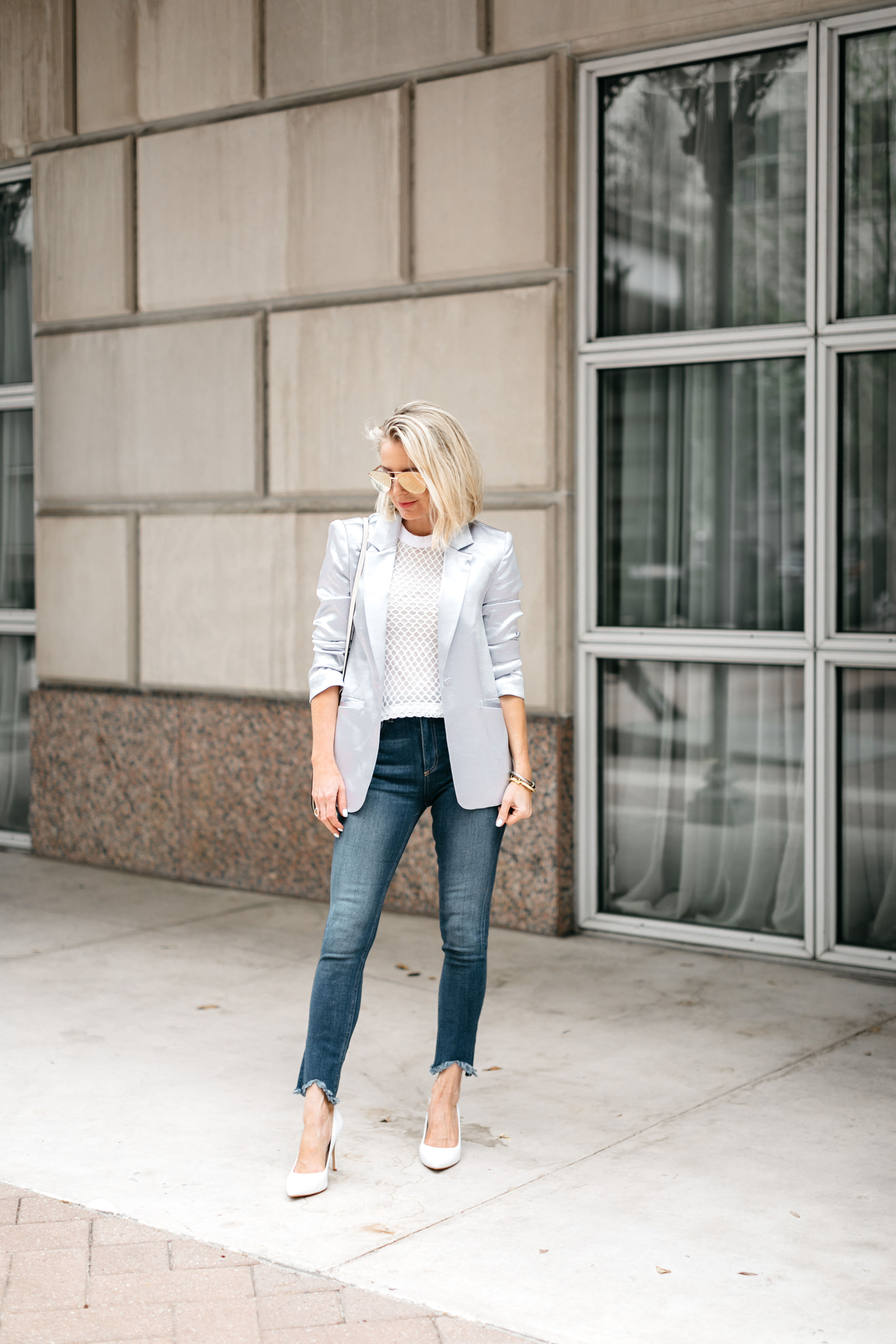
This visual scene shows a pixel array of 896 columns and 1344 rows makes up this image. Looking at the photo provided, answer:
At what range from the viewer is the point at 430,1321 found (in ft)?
10.3

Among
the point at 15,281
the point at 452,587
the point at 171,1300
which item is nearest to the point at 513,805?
the point at 452,587

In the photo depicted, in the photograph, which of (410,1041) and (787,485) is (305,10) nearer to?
(787,485)

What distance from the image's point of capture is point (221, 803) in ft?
24.7

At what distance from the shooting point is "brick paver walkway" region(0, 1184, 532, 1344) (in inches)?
121

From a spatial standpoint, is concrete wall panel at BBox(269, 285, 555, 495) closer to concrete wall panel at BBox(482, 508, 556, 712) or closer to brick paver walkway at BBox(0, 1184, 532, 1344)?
concrete wall panel at BBox(482, 508, 556, 712)

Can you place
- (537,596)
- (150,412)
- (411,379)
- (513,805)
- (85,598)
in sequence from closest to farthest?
(513,805)
(537,596)
(411,379)
(150,412)
(85,598)

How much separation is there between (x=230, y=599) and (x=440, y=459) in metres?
3.81

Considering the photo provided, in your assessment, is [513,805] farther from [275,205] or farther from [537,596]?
[275,205]

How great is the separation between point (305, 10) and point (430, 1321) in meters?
5.91

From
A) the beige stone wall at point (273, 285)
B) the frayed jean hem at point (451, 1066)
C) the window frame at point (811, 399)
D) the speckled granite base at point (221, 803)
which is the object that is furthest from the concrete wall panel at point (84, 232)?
the frayed jean hem at point (451, 1066)

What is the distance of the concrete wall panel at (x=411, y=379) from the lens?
6488 mm

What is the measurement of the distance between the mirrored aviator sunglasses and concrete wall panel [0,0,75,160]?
501 centimetres

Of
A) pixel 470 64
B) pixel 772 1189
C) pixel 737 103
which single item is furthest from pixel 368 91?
pixel 772 1189

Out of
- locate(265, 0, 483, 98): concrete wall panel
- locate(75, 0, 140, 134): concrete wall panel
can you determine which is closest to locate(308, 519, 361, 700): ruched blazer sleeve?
locate(265, 0, 483, 98): concrete wall panel
